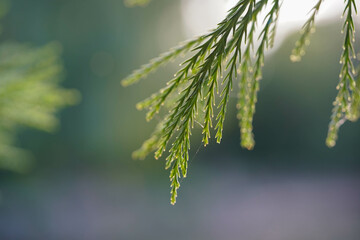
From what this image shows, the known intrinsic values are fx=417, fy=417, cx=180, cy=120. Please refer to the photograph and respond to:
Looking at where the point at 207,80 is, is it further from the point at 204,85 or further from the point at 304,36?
the point at 304,36

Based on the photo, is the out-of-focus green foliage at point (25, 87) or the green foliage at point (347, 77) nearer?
the green foliage at point (347, 77)

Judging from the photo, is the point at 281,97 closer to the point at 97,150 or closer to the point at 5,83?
the point at 97,150

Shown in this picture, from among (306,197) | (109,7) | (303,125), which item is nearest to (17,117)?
(306,197)

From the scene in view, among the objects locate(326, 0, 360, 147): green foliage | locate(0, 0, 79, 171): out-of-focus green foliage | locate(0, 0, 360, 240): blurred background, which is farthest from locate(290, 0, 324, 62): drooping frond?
locate(0, 0, 360, 240): blurred background

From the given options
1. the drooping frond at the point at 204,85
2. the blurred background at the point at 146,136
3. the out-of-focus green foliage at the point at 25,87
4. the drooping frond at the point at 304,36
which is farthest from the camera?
the blurred background at the point at 146,136

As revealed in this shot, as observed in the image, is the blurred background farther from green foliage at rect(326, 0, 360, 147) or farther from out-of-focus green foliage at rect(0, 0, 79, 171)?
green foliage at rect(326, 0, 360, 147)

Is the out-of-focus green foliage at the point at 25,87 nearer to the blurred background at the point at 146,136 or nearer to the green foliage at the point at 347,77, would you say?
the green foliage at the point at 347,77

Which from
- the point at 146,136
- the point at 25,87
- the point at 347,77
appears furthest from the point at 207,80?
the point at 146,136

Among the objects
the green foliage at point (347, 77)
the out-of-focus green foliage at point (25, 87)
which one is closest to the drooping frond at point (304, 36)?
the green foliage at point (347, 77)
